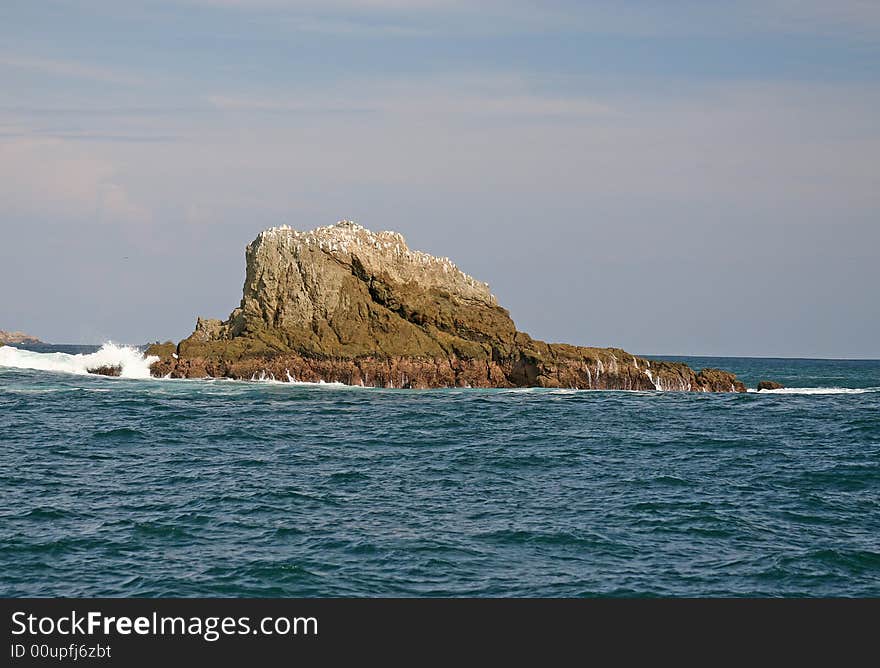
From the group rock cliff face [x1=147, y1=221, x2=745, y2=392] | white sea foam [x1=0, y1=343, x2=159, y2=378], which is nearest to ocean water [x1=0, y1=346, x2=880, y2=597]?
rock cliff face [x1=147, y1=221, x2=745, y2=392]

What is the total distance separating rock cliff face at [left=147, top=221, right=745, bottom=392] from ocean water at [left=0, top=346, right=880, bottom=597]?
63.8 ft

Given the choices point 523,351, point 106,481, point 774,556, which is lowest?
point 774,556

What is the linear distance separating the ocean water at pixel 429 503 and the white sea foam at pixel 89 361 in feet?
80.2

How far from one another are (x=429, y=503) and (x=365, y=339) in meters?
43.4

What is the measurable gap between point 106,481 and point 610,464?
632 inches

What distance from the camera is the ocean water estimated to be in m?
18.1

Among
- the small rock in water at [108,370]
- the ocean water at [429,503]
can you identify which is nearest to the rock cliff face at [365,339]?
the small rock in water at [108,370]

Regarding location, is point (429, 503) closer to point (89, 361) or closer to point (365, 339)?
point (365, 339)

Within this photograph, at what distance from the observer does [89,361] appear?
78000 millimetres

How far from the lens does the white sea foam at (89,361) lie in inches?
2820

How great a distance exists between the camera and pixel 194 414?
44156mm
